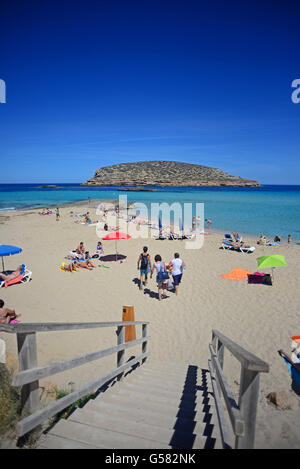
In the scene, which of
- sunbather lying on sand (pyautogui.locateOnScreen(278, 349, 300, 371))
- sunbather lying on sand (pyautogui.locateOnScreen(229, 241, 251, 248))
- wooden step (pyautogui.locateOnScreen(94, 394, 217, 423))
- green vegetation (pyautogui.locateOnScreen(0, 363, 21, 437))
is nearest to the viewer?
green vegetation (pyautogui.locateOnScreen(0, 363, 21, 437))

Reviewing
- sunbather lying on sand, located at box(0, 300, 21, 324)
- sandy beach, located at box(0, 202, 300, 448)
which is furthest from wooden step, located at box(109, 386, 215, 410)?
sunbather lying on sand, located at box(0, 300, 21, 324)

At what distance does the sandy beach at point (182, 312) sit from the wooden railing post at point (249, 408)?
2.39 meters

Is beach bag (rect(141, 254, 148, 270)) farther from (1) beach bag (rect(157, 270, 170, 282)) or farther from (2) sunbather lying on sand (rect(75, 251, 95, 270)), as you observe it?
(2) sunbather lying on sand (rect(75, 251, 95, 270))

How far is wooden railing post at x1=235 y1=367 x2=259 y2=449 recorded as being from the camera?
1.62m

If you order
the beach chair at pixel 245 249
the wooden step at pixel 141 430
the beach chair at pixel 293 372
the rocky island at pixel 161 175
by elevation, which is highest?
the rocky island at pixel 161 175

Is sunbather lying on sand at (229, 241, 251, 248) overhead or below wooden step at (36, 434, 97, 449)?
below

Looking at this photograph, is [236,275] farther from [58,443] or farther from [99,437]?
[58,443]

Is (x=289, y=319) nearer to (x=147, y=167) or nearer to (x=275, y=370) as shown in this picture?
(x=275, y=370)

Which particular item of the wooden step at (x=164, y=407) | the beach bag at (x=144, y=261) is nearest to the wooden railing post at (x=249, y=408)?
the wooden step at (x=164, y=407)

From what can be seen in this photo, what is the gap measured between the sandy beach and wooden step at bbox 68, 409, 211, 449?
1.86 metres

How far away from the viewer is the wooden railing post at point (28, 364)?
1.92 meters

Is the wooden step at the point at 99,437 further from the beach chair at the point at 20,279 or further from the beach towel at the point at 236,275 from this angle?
the beach towel at the point at 236,275

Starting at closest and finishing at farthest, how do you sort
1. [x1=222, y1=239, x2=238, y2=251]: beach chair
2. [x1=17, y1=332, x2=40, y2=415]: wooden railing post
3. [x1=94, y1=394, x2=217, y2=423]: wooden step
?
[x1=17, y1=332, x2=40, y2=415]: wooden railing post, [x1=94, y1=394, x2=217, y2=423]: wooden step, [x1=222, y1=239, x2=238, y2=251]: beach chair

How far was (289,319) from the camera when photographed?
7445 millimetres
